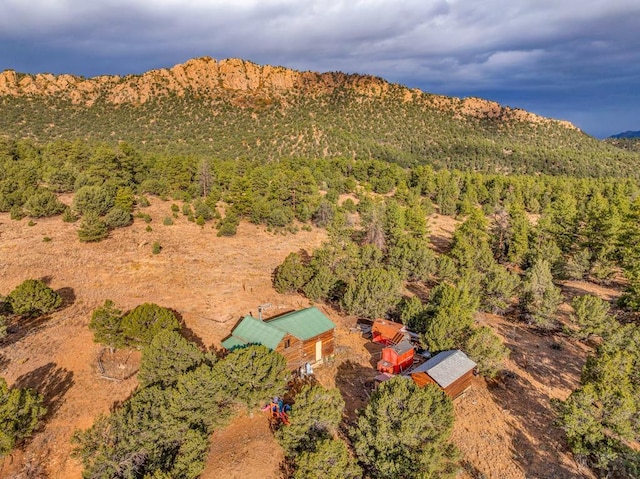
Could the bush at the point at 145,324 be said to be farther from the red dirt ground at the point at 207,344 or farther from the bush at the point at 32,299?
the bush at the point at 32,299

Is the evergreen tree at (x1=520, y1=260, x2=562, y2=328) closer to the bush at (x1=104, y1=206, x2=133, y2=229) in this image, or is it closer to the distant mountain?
the bush at (x1=104, y1=206, x2=133, y2=229)

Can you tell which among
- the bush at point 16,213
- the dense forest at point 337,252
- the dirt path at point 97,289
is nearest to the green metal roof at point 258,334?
the dense forest at point 337,252

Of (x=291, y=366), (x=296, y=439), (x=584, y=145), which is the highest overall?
(x=584, y=145)

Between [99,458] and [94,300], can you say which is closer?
[99,458]

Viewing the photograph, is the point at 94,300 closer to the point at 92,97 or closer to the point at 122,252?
the point at 122,252

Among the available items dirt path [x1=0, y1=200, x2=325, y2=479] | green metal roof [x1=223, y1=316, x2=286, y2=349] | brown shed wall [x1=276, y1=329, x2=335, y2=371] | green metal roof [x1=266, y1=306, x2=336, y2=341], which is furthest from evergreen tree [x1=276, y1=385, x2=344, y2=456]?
dirt path [x1=0, y1=200, x2=325, y2=479]

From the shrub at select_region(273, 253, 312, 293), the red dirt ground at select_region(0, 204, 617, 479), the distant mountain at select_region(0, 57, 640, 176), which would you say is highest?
the distant mountain at select_region(0, 57, 640, 176)

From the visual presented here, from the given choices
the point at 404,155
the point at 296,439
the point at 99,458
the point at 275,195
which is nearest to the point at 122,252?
the point at 275,195
